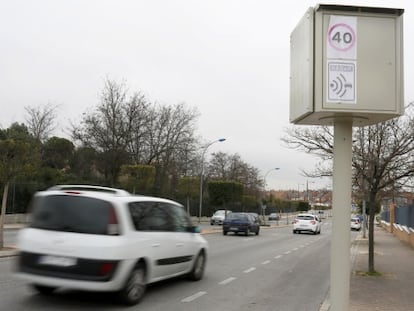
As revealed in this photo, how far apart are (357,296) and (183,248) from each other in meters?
3.50

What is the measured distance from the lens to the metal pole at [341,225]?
520 centimetres

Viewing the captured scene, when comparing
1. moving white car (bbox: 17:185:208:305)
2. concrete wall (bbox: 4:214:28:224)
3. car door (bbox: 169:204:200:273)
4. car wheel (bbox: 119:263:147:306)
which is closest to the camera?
moving white car (bbox: 17:185:208:305)

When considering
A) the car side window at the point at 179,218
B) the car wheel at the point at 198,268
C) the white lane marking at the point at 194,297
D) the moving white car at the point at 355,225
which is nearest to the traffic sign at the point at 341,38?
the white lane marking at the point at 194,297

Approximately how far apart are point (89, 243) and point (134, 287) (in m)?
1.14

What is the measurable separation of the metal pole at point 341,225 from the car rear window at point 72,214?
3.87 metres

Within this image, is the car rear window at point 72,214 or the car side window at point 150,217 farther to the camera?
the car side window at point 150,217

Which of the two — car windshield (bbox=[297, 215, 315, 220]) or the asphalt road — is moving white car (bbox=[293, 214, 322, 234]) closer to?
car windshield (bbox=[297, 215, 315, 220])

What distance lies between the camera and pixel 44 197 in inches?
326

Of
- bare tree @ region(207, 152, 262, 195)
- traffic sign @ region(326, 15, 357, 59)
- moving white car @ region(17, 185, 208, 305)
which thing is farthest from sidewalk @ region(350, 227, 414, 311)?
bare tree @ region(207, 152, 262, 195)

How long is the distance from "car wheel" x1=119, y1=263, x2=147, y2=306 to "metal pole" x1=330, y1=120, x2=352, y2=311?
3848 millimetres

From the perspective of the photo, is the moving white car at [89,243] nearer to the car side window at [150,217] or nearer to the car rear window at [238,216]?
the car side window at [150,217]

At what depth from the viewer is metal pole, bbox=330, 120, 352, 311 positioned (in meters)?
5.20

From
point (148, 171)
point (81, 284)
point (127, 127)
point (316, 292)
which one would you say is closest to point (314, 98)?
point (81, 284)

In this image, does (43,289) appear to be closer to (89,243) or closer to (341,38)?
(89,243)
